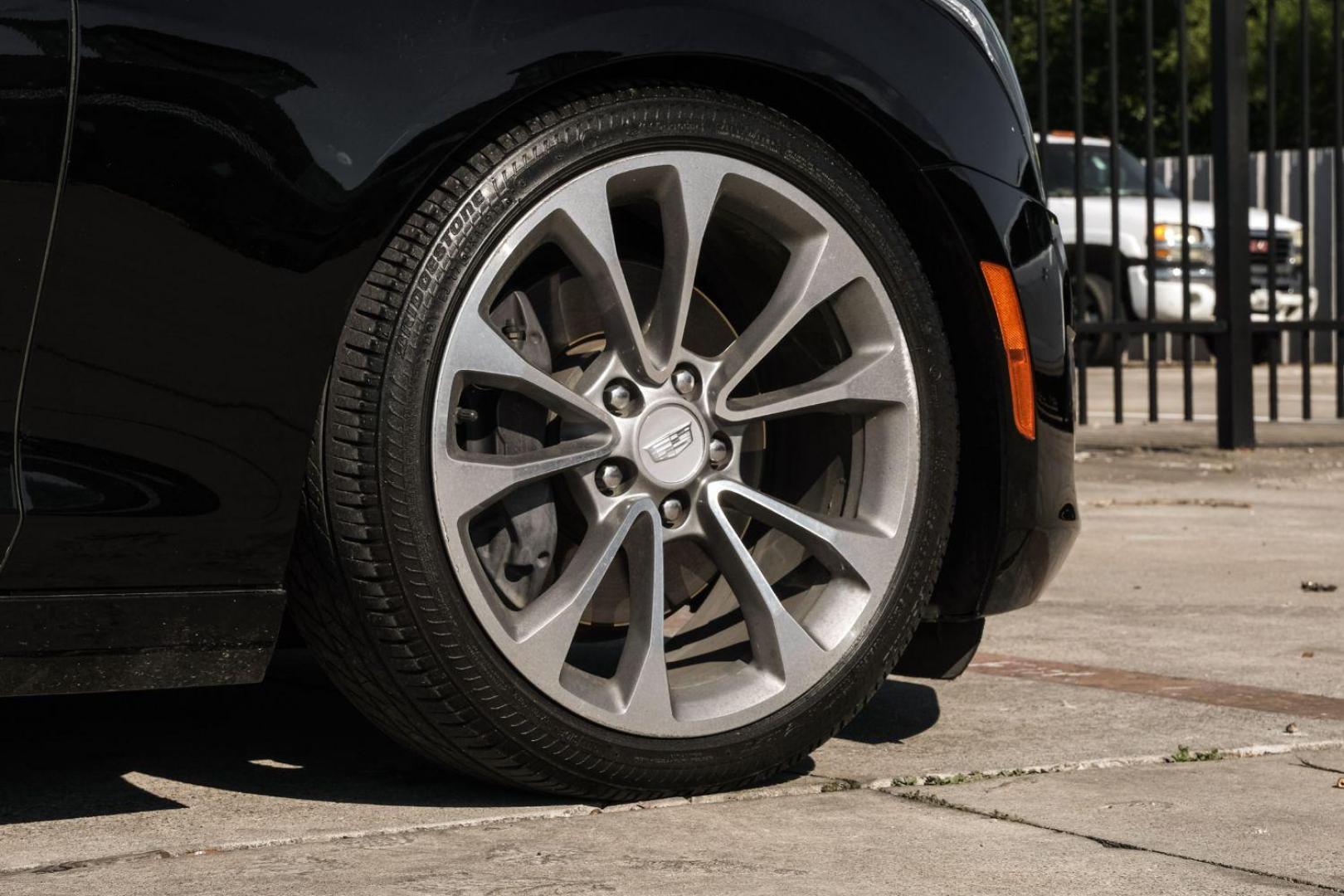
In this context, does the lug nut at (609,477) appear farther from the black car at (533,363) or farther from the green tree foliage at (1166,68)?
the green tree foliage at (1166,68)

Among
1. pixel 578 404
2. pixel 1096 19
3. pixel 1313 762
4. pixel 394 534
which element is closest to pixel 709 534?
pixel 578 404

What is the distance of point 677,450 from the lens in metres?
2.79

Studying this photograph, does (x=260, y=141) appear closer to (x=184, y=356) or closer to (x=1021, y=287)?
(x=184, y=356)

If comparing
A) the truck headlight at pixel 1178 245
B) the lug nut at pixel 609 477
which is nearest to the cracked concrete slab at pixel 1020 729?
the lug nut at pixel 609 477

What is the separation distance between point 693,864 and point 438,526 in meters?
0.55

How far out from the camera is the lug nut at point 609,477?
108 inches

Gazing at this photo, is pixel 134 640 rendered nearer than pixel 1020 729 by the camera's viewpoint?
Yes

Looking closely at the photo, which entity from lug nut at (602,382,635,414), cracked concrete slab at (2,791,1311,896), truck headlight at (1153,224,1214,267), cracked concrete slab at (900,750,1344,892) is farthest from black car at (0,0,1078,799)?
truck headlight at (1153,224,1214,267)

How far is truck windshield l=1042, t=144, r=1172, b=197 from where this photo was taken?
15.4 meters

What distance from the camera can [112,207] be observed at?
7.61ft

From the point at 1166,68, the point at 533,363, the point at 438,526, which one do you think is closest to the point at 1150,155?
the point at 533,363

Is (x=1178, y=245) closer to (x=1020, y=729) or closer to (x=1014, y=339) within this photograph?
(x=1020, y=729)

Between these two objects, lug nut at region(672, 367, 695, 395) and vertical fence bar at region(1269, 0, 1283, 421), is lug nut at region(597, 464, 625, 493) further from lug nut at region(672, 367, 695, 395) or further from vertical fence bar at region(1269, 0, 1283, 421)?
vertical fence bar at region(1269, 0, 1283, 421)

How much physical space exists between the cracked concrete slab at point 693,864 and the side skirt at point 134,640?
0.24m
